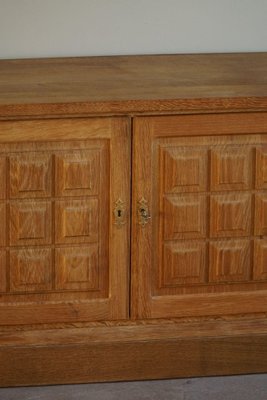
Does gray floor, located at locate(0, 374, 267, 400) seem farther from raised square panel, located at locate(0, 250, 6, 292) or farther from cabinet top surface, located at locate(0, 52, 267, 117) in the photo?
cabinet top surface, located at locate(0, 52, 267, 117)

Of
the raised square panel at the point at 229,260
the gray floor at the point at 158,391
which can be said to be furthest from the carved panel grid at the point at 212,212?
the gray floor at the point at 158,391

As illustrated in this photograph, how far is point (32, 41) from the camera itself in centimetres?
377

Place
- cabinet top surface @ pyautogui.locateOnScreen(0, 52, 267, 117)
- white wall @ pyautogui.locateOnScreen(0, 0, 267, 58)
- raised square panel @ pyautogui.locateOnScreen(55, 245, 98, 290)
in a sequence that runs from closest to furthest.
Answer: cabinet top surface @ pyautogui.locateOnScreen(0, 52, 267, 117) < raised square panel @ pyautogui.locateOnScreen(55, 245, 98, 290) < white wall @ pyautogui.locateOnScreen(0, 0, 267, 58)

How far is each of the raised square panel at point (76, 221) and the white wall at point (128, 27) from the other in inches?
22.8

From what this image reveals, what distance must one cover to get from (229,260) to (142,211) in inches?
9.6

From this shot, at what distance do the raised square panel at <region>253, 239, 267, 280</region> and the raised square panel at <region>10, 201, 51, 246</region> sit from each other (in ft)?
1.62

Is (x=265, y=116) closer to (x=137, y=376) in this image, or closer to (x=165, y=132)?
(x=165, y=132)

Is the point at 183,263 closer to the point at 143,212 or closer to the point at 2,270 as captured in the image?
the point at 143,212

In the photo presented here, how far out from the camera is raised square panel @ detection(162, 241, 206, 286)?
3426 millimetres

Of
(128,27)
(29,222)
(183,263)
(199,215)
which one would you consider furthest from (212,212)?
(128,27)

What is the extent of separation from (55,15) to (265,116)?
0.70 meters

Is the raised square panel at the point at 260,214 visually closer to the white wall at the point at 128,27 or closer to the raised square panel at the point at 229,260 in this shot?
the raised square panel at the point at 229,260

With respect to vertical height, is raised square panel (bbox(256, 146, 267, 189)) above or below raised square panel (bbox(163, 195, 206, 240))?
above

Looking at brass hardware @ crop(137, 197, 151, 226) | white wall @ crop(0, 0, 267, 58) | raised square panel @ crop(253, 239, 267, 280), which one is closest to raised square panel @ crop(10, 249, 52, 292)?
brass hardware @ crop(137, 197, 151, 226)
